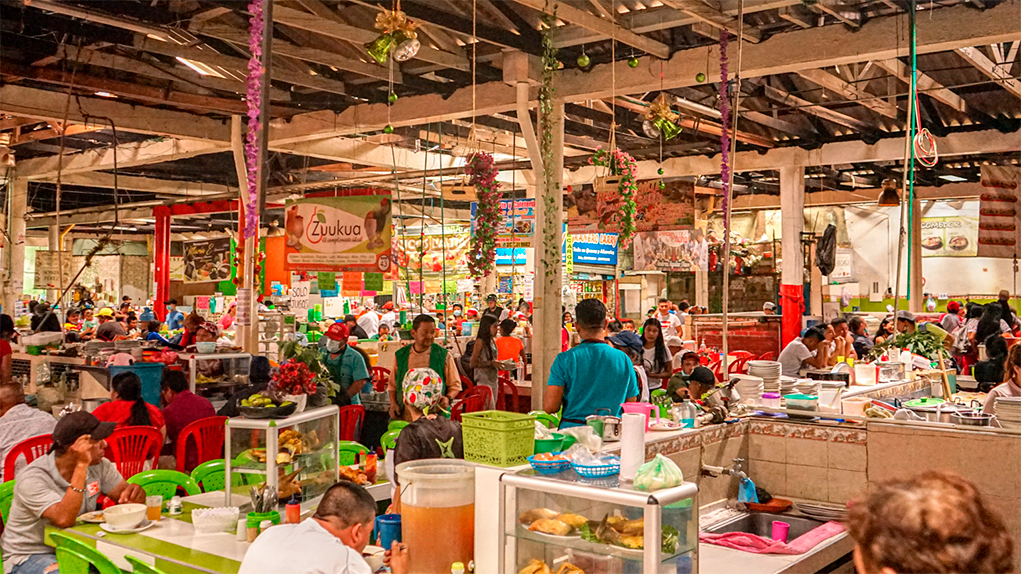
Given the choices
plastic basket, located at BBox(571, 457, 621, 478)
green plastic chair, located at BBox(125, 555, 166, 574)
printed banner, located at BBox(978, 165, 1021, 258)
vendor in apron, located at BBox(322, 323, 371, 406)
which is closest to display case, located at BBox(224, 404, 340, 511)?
green plastic chair, located at BBox(125, 555, 166, 574)

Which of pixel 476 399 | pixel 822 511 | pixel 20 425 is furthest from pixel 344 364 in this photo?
pixel 822 511

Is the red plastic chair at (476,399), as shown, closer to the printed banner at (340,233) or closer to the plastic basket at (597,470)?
the printed banner at (340,233)

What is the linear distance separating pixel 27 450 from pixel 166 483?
3.83 feet

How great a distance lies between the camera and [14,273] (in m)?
15.1

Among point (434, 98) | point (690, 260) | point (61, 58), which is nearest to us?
point (61, 58)

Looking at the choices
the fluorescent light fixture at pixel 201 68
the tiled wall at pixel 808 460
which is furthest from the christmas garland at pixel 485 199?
the fluorescent light fixture at pixel 201 68

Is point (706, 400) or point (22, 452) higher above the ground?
point (706, 400)

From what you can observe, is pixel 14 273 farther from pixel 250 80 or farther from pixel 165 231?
pixel 250 80

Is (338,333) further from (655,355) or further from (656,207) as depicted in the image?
(656,207)

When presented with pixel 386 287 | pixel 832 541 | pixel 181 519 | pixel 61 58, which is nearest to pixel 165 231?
pixel 386 287

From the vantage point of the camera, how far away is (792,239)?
44.8 feet

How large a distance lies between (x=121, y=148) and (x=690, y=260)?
9.10 m

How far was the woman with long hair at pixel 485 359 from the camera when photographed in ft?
28.7

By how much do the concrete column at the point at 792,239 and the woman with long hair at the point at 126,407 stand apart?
1015 centimetres
